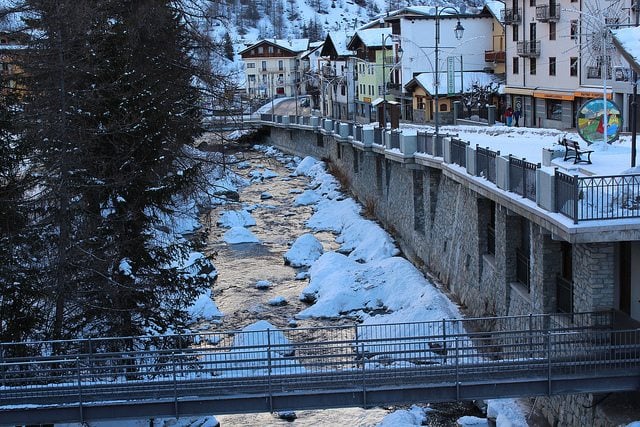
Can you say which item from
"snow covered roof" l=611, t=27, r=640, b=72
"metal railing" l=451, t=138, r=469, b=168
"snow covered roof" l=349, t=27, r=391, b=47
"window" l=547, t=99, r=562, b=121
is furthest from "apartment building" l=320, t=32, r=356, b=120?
"snow covered roof" l=611, t=27, r=640, b=72

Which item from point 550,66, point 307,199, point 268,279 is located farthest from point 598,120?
point 307,199

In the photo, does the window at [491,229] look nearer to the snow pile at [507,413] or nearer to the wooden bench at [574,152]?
the wooden bench at [574,152]

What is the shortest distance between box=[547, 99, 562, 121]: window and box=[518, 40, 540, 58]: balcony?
11.3 ft

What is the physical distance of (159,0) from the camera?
22.6 meters

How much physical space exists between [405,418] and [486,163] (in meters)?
7.36

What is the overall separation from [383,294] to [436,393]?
15279 millimetres

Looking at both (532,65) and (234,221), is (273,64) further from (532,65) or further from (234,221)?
(234,221)

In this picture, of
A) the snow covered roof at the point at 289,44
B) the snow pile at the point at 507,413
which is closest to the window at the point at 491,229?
the snow pile at the point at 507,413

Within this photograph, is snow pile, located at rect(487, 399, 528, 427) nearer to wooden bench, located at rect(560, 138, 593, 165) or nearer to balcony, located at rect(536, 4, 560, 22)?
wooden bench, located at rect(560, 138, 593, 165)

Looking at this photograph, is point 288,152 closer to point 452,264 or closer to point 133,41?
point 452,264

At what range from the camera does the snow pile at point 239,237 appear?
4422cm

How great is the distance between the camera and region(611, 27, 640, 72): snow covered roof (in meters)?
16.7

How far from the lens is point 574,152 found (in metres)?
22.6

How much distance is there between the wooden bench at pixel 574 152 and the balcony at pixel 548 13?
1284 inches
